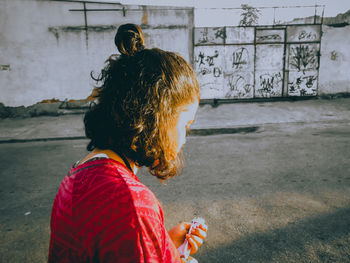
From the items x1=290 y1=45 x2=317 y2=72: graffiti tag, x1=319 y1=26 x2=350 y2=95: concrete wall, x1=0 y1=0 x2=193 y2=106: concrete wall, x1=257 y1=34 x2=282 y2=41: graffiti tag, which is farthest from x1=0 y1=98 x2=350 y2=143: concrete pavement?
x1=257 y1=34 x2=282 y2=41: graffiti tag

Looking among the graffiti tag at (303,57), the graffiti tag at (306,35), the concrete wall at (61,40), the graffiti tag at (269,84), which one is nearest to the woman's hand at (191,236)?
the concrete wall at (61,40)

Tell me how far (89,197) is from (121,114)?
11.6 inches

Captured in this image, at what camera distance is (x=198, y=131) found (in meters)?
7.14

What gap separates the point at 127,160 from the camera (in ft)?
3.34

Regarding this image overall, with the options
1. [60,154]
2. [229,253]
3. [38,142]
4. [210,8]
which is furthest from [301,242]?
[210,8]

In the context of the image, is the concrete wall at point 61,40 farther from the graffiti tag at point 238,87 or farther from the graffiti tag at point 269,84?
the graffiti tag at point 269,84

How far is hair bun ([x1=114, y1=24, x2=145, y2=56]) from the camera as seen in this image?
104cm

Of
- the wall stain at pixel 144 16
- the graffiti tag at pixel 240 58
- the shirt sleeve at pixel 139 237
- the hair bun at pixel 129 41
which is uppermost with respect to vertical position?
the wall stain at pixel 144 16

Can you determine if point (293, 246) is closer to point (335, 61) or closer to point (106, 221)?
point (106, 221)

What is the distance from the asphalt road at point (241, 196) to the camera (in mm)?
2588

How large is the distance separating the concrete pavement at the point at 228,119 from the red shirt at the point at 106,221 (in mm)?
6308

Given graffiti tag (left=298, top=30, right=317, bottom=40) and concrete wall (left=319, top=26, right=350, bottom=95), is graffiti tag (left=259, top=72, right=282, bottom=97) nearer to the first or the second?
graffiti tag (left=298, top=30, right=317, bottom=40)

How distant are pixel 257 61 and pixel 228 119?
3806 millimetres

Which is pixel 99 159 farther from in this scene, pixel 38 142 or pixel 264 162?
pixel 38 142
